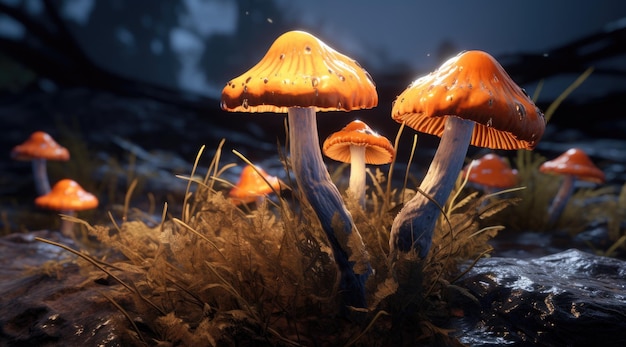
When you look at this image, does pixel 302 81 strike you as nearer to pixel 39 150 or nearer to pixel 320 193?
pixel 320 193

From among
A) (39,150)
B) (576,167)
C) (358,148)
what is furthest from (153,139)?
(576,167)

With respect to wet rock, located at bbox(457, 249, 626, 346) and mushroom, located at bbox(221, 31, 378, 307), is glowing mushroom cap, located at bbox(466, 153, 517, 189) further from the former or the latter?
mushroom, located at bbox(221, 31, 378, 307)

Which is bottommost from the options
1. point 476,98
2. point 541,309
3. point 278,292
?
point 541,309

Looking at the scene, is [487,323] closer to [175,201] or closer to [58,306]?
[58,306]

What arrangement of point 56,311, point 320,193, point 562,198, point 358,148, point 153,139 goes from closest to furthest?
point 320,193 < point 56,311 < point 358,148 < point 562,198 < point 153,139

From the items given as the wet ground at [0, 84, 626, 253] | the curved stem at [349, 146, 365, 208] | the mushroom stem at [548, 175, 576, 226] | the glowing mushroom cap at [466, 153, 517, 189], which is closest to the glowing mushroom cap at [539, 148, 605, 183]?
the mushroom stem at [548, 175, 576, 226]

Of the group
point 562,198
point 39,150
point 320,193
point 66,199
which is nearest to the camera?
A: point 320,193

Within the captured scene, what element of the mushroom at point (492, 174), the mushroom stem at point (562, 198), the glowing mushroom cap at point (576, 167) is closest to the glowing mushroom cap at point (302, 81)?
the mushroom at point (492, 174)
